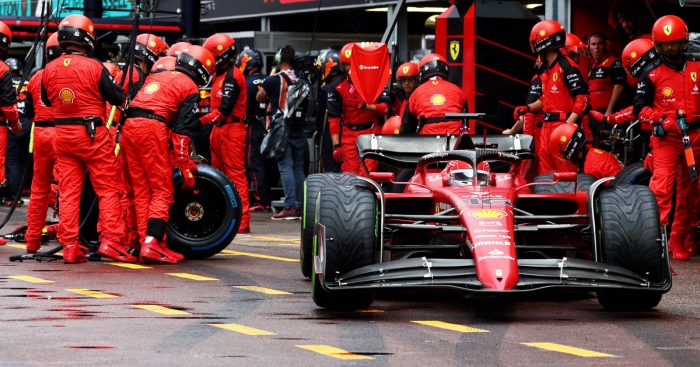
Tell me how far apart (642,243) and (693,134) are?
4114 mm

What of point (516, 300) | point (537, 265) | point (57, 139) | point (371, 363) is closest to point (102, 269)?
point (57, 139)

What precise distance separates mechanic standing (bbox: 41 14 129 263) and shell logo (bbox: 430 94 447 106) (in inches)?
134

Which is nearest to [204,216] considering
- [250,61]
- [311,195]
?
[311,195]

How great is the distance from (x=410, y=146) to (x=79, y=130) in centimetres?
293

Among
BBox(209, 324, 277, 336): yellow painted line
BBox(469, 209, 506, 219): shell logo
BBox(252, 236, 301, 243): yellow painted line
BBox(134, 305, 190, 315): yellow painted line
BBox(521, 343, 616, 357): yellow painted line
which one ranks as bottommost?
BBox(252, 236, 301, 243): yellow painted line

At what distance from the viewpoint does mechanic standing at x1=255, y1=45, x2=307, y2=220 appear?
18062 mm

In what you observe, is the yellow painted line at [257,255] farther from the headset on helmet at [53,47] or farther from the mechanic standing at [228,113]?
the headset on helmet at [53,47]

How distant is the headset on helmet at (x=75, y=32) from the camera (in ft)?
40.7

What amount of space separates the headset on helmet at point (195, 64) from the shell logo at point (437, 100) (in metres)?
2.53

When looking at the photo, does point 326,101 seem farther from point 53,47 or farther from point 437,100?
point 53,47

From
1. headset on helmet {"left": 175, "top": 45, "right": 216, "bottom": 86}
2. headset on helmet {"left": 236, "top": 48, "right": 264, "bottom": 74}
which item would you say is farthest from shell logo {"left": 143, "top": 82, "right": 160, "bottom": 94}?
headset on helmet {"left": 236, "top": 48, "right": 264, "bottom": 74}

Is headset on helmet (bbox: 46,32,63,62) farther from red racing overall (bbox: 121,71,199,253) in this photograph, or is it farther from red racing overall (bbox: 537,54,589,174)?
red racing overall (bbox: 537,54,589,174)

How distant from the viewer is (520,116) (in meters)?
15.5

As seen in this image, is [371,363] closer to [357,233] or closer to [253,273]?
[357,233]
